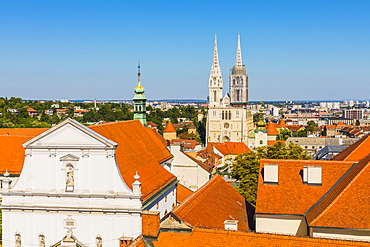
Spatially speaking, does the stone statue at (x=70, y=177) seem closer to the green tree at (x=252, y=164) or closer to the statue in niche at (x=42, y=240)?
the statue in niche at (x=42, y=240)

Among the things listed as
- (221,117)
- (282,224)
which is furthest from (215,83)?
(282,224)

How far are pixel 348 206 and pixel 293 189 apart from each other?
13.5ft

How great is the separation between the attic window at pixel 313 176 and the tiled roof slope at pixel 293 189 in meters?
0.24

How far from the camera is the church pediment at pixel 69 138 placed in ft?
78.9

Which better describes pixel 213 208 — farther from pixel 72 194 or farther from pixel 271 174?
pixel 72 194

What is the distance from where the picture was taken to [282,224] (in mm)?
21281

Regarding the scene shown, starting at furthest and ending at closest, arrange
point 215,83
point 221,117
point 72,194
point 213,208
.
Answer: point 215,83 → point 221,117 → point 72,194 → point 213,208

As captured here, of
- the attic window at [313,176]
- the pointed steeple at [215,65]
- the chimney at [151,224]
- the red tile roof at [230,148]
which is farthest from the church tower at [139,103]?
the pointed steeple at [215,65]

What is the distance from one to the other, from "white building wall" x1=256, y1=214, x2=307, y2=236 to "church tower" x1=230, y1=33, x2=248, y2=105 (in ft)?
384

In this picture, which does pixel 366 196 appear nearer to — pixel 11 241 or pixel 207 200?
pixel 207 200

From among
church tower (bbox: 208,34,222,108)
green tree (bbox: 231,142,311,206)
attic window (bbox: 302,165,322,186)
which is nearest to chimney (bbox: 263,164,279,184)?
attic window (bbox: 302,165,322,186)

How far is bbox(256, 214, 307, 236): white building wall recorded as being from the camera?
21.1 metres

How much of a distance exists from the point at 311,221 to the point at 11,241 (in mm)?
17678

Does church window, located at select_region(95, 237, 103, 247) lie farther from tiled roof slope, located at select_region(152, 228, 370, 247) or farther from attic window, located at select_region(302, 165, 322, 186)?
attic window, located at select_region(302, 165, 322, 186)
